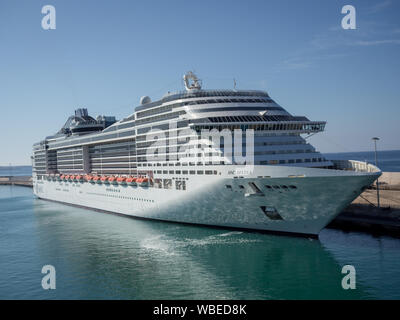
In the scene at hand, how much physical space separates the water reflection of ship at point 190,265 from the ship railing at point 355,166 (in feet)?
23.5

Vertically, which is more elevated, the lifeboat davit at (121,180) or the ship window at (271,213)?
the lifeboat davit at (121,180)

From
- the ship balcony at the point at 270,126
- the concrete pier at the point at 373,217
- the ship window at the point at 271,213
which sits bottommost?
the concrete pier at the point at 373,217

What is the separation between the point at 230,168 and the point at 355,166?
10811 mm

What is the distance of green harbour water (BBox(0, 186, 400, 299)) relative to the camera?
70.5 ft

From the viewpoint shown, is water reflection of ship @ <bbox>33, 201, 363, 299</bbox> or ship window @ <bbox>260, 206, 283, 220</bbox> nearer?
water reflection of ship @ <bbox>33, 201, 363, 299</bbox>

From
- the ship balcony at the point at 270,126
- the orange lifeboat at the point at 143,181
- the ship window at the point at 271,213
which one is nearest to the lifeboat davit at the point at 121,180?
the orange lifeboat at the point at 143,181

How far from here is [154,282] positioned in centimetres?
2286

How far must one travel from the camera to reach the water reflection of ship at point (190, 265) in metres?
21.5

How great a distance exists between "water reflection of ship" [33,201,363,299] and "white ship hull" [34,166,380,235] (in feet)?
→ 4.30

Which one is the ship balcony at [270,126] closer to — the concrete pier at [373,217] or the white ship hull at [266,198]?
the white ship hull at [266,198]

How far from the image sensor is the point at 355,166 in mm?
30781

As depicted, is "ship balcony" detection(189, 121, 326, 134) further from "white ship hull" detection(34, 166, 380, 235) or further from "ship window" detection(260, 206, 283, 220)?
"ship window" detection(260, 206, 283, 220)

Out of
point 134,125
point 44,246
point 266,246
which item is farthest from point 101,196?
point 266,246

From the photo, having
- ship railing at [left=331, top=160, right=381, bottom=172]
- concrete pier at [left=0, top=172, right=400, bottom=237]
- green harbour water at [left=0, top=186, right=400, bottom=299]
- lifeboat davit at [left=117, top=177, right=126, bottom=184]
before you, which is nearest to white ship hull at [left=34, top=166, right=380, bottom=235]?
green harbour water at [left=0, top=186, right=400, bottom=299]
